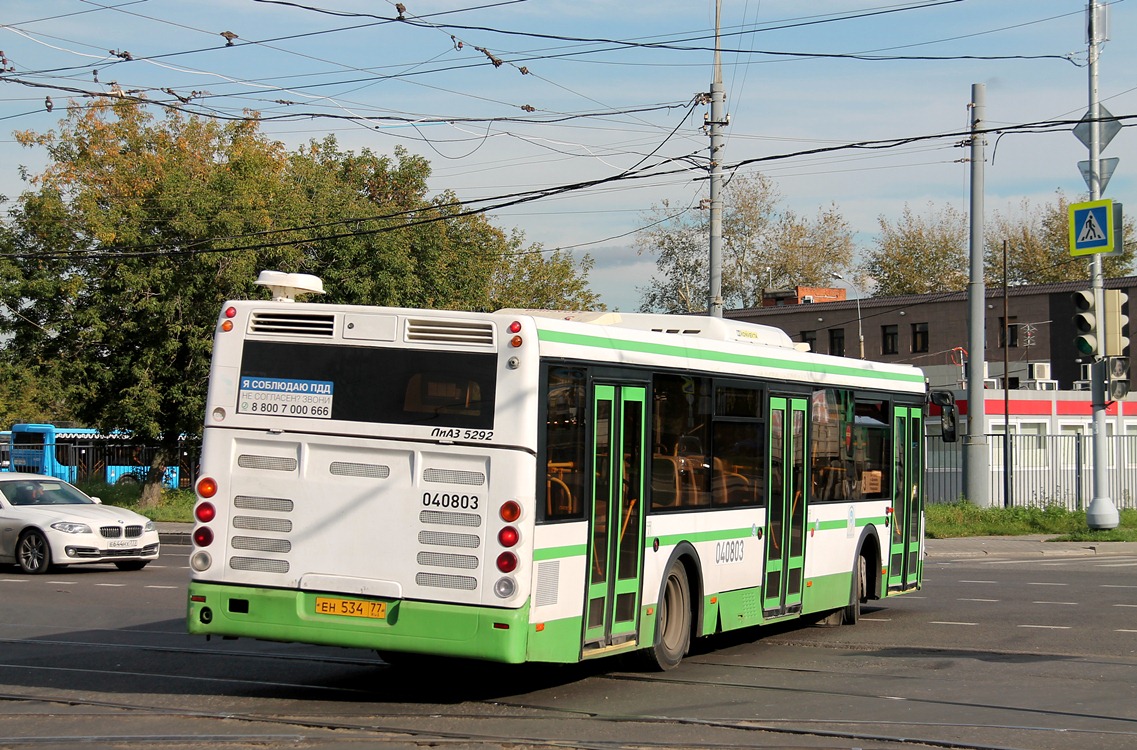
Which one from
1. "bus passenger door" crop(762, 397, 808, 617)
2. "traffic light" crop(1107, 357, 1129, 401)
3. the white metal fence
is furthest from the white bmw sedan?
the white metal fence

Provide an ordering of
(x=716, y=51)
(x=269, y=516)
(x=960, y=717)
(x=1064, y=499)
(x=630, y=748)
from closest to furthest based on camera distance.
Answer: (x=630, y=748) < (x=960, y=717) < (x=269, y=516) < (x=716, y=51) < (x=1064, y=499)

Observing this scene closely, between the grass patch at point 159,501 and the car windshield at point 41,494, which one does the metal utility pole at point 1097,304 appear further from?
the grass patch at point 159,501

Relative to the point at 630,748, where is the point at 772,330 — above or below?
above

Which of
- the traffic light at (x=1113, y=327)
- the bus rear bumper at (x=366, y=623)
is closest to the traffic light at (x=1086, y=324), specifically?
the traffic light at (x=1113, y=327)

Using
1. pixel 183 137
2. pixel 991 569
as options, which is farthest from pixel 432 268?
pixel 991 569

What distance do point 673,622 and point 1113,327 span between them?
17.8 metres

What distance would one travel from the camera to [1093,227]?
25.7 metres

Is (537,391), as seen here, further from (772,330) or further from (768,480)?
(772,330)

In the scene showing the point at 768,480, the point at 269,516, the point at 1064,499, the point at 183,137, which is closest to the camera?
the point at 269,516

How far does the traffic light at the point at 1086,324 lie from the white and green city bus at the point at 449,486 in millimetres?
16016

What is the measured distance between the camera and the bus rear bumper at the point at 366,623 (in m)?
8.80

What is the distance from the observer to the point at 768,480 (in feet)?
40.9

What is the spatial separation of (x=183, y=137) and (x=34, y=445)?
578 inches

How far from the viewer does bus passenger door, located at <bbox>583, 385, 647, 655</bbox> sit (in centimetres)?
971
